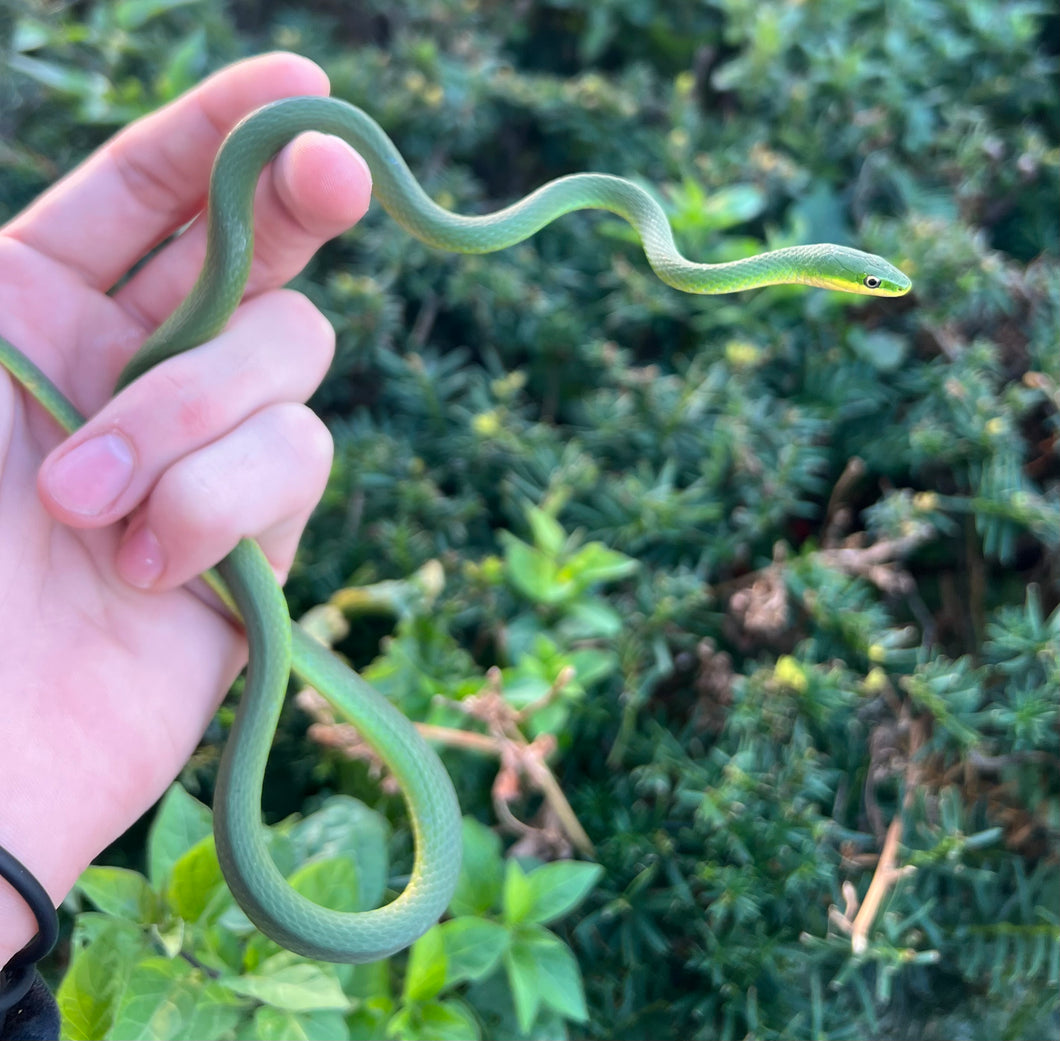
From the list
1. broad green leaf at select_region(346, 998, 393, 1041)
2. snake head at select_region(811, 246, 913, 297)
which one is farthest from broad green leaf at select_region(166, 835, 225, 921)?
snake head at select_region(811, 246, 913, 297)

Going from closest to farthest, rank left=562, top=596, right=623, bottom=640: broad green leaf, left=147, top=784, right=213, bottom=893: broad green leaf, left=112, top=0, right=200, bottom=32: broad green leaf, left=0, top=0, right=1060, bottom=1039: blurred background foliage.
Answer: left=147, top=784, right=213, bottom=893: broad green leaf, left=0, top=0, right=1060, bottom=1039: blurred background foliage, left=562, top=596, right=623, bottom=640: broad green leaf, left=112, top=0, right=200, bottom=32: broad green leaf

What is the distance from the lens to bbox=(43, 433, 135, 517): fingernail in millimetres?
1591

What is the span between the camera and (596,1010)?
5.98ft

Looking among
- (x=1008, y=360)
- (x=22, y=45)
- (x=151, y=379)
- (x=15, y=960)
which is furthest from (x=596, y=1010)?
(x=22, y=45)

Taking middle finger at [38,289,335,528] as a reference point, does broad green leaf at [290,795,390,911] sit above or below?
below

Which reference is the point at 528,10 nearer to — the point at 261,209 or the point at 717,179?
the point at 717,179

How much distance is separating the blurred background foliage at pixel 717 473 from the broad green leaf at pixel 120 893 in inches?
20.2

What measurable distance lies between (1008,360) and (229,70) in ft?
6.61

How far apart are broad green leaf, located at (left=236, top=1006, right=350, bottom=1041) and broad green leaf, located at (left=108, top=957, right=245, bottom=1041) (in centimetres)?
5

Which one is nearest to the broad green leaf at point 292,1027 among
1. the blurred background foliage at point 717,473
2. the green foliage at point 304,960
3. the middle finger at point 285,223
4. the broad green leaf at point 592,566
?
the green foliage at point 304,960

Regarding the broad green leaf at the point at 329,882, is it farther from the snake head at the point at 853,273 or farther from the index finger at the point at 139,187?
the snake head at the point at 853,273

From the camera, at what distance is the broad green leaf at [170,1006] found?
1.34m

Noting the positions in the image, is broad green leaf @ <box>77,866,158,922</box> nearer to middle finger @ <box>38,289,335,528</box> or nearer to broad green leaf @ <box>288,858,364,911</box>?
broad green leaf @ <box>288,858,364,911</box>

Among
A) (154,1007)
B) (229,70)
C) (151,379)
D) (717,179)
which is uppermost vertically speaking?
(229,70)
